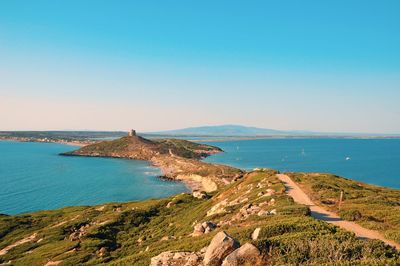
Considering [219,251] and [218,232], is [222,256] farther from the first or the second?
[218,232]

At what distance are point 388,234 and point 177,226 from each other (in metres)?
32.0

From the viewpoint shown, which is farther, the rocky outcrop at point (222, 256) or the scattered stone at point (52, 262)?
the scattered stone at point (52, 262)

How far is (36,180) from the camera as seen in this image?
131750 mm

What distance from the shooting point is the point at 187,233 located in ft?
128

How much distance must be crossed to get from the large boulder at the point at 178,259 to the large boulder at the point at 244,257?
297 cm

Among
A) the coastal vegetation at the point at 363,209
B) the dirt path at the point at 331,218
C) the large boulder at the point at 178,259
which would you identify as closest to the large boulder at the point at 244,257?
the large boulder at the point at 178,259

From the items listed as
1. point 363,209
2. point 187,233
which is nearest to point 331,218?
point 363,209

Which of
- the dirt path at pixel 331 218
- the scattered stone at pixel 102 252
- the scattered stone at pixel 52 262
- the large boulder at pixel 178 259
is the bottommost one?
the scattered stone at pixel 52 262

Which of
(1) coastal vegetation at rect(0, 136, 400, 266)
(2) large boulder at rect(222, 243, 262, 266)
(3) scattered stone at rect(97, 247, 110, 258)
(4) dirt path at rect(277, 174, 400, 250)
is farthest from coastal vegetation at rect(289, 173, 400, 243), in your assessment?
(3) scattered stone at rect(97, 247, 110, 258)

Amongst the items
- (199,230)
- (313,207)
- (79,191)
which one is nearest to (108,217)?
(199,230)

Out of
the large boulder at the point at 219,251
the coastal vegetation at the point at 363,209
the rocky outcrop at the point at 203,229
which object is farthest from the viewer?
the rocky outcrop at the point at 203,229

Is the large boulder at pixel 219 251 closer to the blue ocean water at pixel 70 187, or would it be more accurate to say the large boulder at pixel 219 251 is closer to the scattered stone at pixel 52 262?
the scattered stone at pixel 52 262

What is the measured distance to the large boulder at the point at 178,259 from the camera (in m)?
20.0

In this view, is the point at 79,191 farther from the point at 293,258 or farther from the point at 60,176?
the point at 293,258
